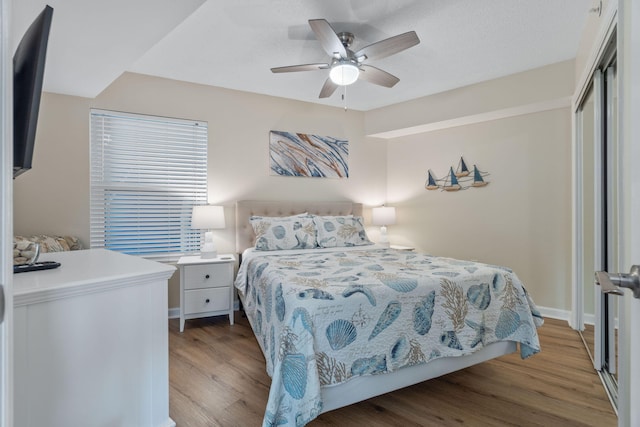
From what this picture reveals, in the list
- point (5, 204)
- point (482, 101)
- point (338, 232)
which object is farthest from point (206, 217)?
point (482, 101)

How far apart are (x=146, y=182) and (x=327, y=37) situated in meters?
2.36

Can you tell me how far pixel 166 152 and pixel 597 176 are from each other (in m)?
3.81

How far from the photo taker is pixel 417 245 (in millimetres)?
4629

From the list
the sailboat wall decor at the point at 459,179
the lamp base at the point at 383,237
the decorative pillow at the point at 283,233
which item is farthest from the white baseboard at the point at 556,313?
the decorative pillow at the point at 283,233

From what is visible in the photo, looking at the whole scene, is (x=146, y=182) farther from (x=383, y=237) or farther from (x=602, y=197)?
(x=602, y=197)

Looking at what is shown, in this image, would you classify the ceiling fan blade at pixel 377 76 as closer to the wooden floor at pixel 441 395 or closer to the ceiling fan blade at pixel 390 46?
the ceiling fan blade at pixel 390 46

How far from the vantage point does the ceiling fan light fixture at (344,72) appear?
2494 millimetres

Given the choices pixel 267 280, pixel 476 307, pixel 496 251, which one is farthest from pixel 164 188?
pixel 496 251

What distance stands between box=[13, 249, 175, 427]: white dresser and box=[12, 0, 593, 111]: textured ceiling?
1356 mm

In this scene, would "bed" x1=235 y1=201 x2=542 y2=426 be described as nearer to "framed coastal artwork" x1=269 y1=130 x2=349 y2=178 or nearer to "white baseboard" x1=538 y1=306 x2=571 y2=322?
"white baseboard" x1=538 y1=306 x2=571 y2=322

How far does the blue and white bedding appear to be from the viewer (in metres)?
1.55

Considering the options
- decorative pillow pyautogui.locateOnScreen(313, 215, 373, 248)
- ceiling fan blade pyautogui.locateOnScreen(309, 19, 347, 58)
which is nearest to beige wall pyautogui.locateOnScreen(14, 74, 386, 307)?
decorative pillow pyautogui.locateOnScreen(313, 215, 373, 248)

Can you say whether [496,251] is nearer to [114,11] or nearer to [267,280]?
[267,280]

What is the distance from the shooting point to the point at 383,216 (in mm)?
4543
